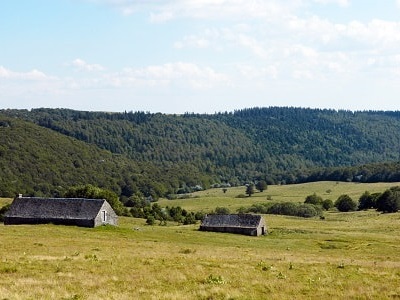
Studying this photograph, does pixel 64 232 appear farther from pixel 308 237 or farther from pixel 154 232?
pixel 308 237

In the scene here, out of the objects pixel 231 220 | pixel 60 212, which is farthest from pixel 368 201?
pixel 60 212

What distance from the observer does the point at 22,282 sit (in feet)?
73.9

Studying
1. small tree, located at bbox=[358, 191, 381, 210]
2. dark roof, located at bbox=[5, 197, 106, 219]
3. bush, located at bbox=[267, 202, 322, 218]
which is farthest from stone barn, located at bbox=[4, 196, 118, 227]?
small tree, located at bbox=[358, 191, 381, 210]

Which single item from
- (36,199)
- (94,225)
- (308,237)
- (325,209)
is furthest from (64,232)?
(325,209)

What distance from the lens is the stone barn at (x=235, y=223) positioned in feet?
284

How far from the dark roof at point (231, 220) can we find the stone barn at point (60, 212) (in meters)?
16.5

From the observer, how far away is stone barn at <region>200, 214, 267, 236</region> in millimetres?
86669

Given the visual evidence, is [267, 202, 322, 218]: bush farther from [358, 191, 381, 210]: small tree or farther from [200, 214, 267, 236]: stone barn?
[200, 214, 267, 236]: stone barn

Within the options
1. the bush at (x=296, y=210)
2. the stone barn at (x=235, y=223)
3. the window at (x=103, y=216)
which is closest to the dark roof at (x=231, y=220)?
the stone barn at (x=235, y=223)

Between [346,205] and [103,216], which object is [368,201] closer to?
[346,205]

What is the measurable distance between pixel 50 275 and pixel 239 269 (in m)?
10.4

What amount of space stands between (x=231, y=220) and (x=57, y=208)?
27403 mm

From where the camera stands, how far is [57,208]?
82062mm

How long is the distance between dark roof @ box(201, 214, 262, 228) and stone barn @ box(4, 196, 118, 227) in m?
16.5
